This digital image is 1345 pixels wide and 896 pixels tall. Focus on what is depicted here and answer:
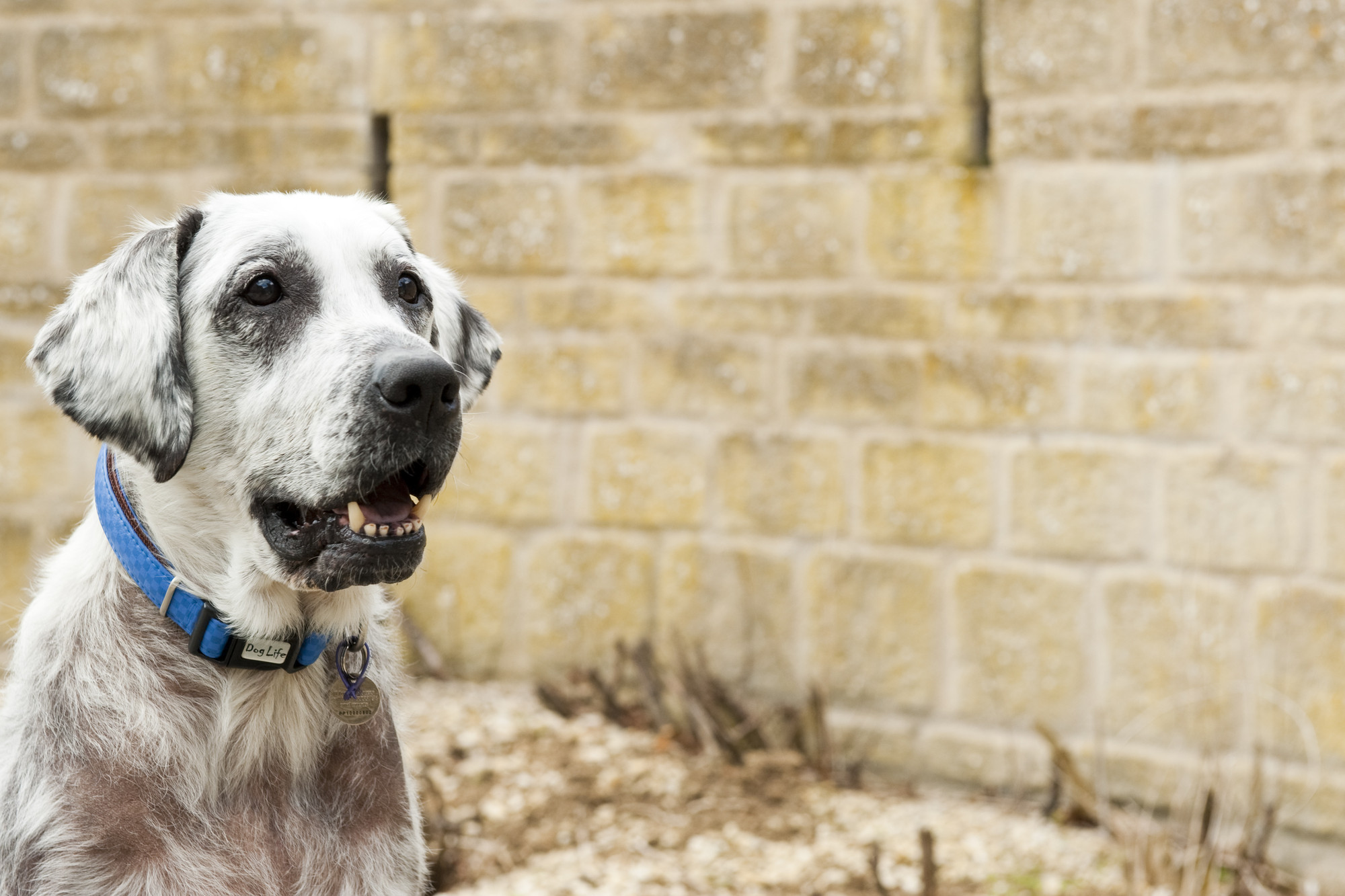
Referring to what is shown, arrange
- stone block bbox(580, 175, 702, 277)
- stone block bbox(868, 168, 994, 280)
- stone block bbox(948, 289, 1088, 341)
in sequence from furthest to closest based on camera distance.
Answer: stone block bbox(580, 175, 702, 277) → stone block bbox(868, 168, 994, 280) → stone block bbox(948, 289, 1088, 341)

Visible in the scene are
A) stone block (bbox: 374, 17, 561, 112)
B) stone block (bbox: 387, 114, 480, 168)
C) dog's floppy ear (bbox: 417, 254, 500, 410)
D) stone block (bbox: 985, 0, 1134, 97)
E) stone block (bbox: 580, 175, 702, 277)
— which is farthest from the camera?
stone block (bbox: 387, 114, 480, 168)

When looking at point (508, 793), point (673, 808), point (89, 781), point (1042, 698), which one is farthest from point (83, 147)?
point (1042, 698)

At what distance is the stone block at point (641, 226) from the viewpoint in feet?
14.3

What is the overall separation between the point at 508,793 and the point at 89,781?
7.19ft

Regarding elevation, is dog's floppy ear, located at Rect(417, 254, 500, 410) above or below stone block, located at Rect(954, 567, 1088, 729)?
above

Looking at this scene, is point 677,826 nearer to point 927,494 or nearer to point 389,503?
point 927,494

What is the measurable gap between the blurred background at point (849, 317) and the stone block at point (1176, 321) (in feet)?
0.03

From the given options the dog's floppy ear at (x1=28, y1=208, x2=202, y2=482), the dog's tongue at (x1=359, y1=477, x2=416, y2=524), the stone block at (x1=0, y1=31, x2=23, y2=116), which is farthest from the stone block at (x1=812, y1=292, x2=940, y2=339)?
the stone block at (x1=0, y1=31, x2=23, y2=116)

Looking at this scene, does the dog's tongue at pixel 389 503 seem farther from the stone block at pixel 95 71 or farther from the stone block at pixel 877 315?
the stone block at pixel 95 71

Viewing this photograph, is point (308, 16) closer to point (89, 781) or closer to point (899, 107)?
point (899, 107)

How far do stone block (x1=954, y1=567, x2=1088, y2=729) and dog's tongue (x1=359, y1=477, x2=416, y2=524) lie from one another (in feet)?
8.13

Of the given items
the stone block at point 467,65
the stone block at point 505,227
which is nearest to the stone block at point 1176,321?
the stone block at point 505,227

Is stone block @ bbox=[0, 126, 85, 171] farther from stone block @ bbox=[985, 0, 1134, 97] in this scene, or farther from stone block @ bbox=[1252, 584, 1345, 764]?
stone block @ bbox=[1252, 584, 1345, 764]

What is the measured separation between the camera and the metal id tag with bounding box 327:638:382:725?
79.0 inches
